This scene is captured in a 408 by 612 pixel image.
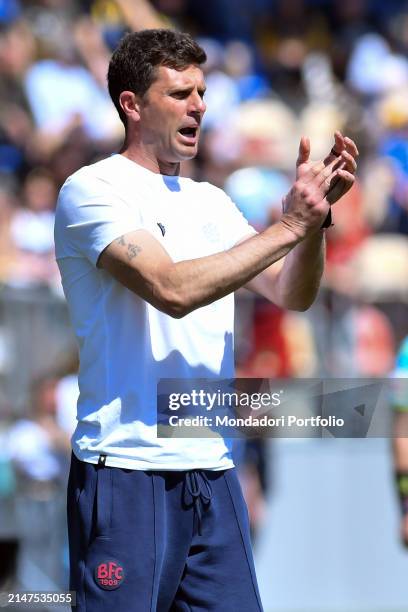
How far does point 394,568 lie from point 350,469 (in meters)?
0.71

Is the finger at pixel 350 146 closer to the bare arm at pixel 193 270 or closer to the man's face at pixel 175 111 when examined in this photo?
the bare arm at pixel 193 270

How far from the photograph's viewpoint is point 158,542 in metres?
3.56

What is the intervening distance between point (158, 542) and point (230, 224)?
102 centimetres

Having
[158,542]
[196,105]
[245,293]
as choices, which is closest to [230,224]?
[196,105]

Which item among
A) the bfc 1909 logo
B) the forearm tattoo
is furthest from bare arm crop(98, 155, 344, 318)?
the bfc 1909 logo

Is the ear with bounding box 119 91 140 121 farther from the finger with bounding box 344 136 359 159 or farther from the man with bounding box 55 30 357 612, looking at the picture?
the finger with bounding box 344 136 359 159

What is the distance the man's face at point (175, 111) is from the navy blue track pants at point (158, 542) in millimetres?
962

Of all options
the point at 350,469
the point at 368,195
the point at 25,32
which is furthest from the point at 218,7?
the point at 350,469

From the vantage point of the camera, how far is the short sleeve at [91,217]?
3566 mm

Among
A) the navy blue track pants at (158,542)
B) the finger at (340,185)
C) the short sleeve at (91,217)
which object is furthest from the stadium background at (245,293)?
the finger at (340,185)

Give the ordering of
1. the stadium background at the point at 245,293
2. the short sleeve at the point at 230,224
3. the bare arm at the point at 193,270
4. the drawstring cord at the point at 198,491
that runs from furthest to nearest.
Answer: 1. the stadium background at the point at 245,293
2. the short sleeve at the point at 230,224
3. the drawstring cord at the point at 198,491
4. the bare arm at the point at 193,270

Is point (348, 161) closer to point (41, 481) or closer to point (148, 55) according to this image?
point (148, 55)

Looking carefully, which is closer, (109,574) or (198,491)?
(109,574)

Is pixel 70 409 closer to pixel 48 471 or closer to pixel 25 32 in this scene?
pixel 48 471
